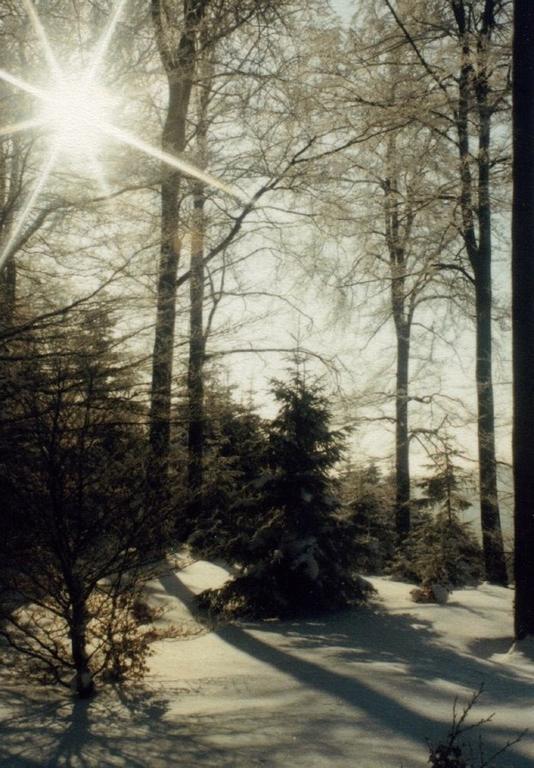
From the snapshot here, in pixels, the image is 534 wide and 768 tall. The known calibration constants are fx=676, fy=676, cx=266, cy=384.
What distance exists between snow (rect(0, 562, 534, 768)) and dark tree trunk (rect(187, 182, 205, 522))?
1693 mm

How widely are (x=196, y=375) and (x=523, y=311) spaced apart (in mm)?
3865

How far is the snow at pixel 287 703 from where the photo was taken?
13.3 feet

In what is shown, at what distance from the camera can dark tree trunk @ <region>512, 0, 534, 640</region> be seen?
7680 millimetres

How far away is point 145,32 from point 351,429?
5.75 metres

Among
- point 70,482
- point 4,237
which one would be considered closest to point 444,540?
point 70,482

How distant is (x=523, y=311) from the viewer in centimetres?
788

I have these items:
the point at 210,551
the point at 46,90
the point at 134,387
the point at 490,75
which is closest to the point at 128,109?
the point at 46,90

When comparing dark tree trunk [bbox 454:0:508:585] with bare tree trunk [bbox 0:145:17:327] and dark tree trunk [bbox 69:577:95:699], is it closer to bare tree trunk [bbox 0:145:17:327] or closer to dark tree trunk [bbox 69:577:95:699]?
bare tree trunk [bbox 0:145:17:327]

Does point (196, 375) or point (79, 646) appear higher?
point (196, 375)

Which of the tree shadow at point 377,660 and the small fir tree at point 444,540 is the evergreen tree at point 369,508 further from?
the tree shadow at point 377,660

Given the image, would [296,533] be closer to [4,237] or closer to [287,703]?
[287,703]

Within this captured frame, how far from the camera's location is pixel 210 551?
9.73 meters

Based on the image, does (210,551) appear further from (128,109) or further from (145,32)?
(145,32)

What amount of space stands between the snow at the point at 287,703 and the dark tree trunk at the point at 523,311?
0.88m
